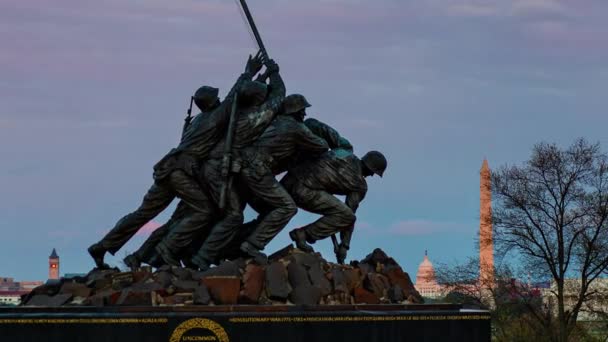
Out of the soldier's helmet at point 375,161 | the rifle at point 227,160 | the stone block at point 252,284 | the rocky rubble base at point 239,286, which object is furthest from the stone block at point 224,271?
the soldier's helmet at point 375,161

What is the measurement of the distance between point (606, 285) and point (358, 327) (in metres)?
19.6

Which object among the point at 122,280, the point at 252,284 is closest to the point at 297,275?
the point at 252,284

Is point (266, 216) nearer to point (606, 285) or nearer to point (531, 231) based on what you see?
point (531, 231)

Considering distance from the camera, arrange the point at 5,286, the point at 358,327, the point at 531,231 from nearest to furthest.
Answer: the point at 358,327
the point at 531,231
the point at 5,286

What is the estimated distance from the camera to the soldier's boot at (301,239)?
72.9ft

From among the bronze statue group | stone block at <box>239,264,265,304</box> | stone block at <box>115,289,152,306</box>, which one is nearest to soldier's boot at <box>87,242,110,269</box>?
the bronze statue group

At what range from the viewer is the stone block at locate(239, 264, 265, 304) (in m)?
20.9

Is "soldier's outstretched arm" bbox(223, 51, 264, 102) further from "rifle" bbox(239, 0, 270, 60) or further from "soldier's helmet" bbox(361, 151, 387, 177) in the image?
"soldier's helmet" bbox(361, 151, 387, 177)

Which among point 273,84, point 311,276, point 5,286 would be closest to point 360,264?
point 311,276

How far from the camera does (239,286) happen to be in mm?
20953

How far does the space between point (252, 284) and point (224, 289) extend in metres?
0.38

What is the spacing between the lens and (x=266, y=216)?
22.0 meters

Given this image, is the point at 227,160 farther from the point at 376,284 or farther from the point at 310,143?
the point at 376,284

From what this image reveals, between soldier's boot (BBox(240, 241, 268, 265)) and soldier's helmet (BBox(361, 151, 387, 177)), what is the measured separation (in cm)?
214
